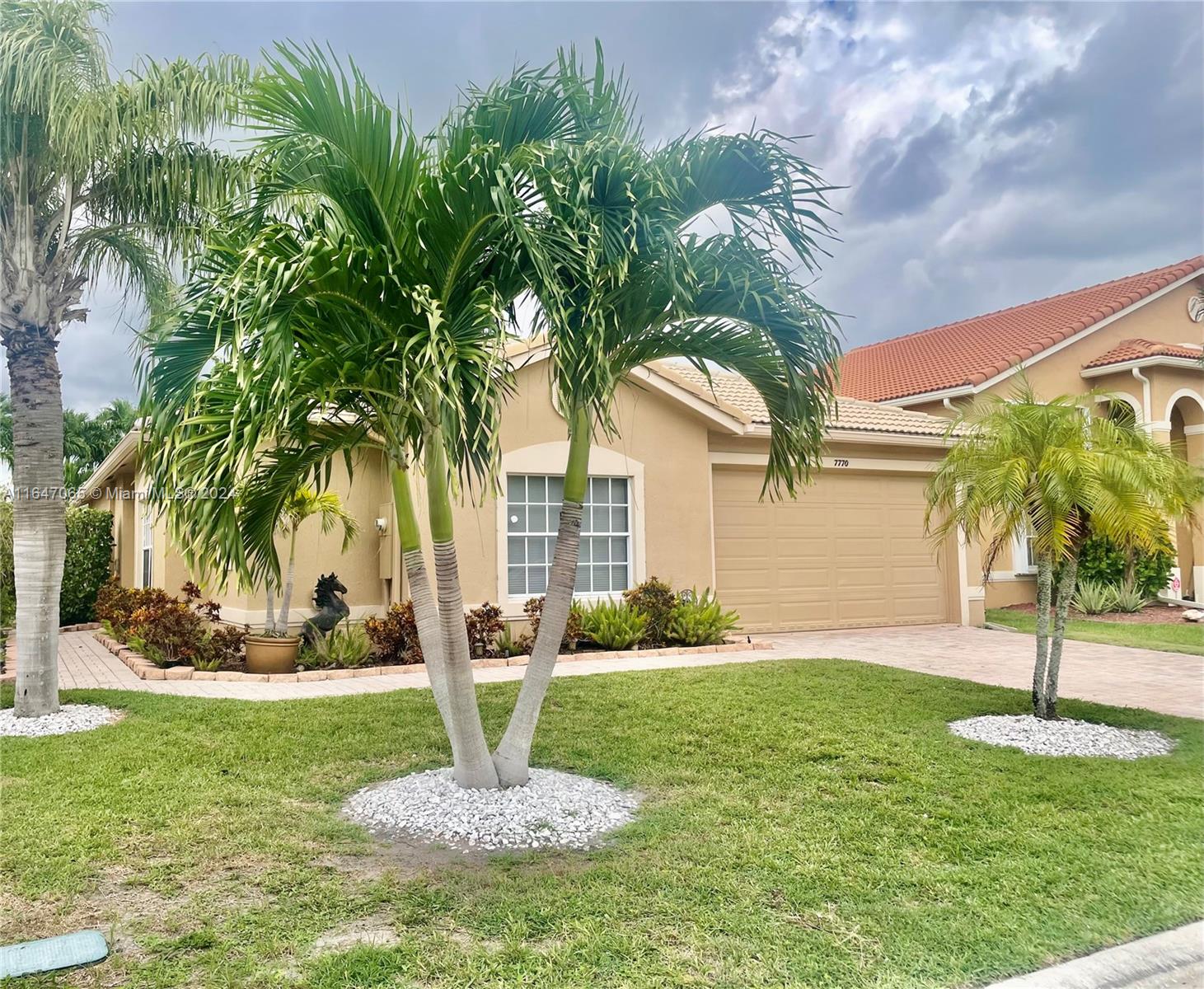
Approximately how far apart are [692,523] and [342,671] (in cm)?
573

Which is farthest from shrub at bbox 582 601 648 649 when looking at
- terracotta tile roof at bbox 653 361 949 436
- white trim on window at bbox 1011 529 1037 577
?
white trim on window at bbox 1011 529 1037 577

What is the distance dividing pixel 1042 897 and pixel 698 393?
1001 cm

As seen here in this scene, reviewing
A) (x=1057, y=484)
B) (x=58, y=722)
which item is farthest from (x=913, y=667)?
(x=58, y=722)

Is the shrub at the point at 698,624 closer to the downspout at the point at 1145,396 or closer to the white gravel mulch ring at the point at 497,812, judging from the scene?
the white gravel mulch ring at the point at 497,812

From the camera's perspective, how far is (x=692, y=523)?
44.4 ft

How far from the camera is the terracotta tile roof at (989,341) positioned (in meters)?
19.6

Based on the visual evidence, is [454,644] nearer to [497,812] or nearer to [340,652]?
[497,812]

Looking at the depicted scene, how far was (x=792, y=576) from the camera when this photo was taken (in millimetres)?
14930

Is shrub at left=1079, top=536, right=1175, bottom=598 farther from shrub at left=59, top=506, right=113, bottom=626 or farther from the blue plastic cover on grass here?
shrub at left=59, top=506, right=113, bottom=626

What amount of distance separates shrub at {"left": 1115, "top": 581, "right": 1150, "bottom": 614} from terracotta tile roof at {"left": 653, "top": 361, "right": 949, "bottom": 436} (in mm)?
5117

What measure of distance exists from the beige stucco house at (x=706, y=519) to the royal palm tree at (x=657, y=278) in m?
4.91

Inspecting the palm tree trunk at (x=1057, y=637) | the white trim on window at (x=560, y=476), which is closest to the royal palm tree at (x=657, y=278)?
the palm tree trunk at (x=1057, y=637)

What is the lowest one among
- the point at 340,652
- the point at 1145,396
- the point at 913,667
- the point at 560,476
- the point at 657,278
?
the point at 913,667

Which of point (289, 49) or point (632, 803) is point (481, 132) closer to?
point (289, 49)
